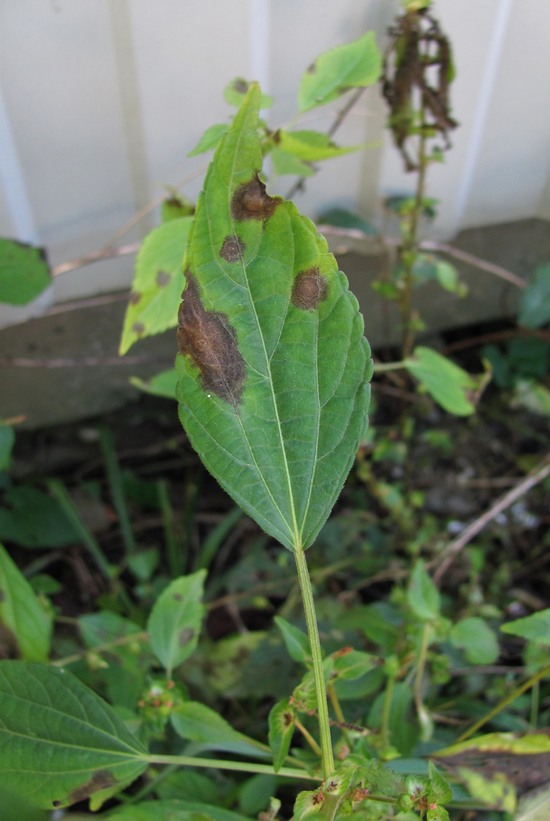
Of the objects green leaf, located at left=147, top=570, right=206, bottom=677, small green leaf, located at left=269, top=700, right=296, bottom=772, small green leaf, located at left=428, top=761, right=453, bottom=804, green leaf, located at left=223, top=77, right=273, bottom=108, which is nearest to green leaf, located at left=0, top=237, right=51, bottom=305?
green leaf, located at left=223, top=77, right=273, bottom=108

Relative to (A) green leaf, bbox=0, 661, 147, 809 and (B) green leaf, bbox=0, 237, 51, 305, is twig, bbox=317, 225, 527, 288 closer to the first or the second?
(B) green leaf, bbox=0, 237, 51, 305

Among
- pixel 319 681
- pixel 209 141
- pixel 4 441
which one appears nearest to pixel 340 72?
pixel 209 141

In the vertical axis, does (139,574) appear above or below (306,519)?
below

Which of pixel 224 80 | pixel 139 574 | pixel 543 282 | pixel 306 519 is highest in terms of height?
pixel 224 80

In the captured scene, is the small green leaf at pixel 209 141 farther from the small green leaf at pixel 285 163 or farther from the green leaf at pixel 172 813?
the green leaf at pixel 172 813

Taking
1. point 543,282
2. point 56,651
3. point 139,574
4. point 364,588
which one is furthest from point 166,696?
point 543,282

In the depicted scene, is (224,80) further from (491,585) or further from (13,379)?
(491,585)
